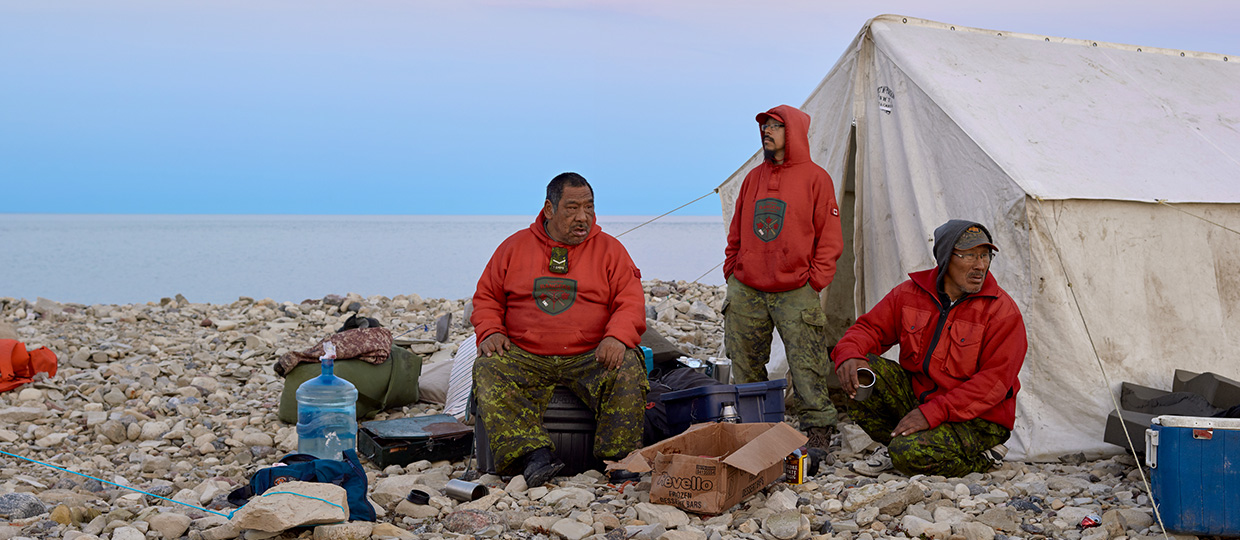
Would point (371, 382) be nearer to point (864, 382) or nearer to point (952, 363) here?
point (864, 382)

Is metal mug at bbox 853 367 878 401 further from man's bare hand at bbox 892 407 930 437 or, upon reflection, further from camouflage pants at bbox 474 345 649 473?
camouflage pants at bbox 474 345 649 473

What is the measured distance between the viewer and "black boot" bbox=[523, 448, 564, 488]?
4227mm

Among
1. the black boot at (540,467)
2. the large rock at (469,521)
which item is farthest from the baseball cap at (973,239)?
the large rock at (469,521)

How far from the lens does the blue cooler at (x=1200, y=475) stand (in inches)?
140

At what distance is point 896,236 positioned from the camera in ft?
18.2

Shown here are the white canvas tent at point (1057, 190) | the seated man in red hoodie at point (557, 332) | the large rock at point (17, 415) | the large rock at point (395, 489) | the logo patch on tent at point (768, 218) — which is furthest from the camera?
the large rock at point (17, 415)

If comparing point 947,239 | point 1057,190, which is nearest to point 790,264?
point 947,239

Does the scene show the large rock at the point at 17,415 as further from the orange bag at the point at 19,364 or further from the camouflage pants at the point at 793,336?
the camouflage pants at the point at 793,336

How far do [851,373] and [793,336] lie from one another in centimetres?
52

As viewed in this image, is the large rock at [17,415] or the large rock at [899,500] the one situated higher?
the large rock at [17,415]

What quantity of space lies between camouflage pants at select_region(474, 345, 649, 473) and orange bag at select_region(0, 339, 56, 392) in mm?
3852

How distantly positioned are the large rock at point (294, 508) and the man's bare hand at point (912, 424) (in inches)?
95.7

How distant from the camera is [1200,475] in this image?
141 inches

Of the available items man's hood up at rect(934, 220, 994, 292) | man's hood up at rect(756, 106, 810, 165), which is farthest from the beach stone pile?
man's hood up at rect(756, 106, 810, 165)
